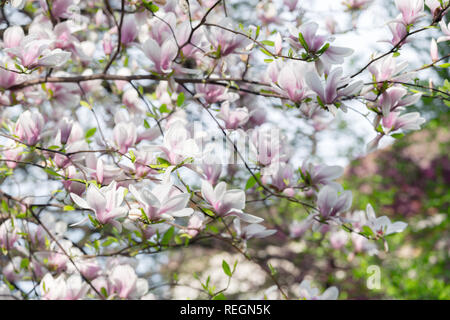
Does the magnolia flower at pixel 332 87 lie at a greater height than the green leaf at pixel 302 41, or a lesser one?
lesser

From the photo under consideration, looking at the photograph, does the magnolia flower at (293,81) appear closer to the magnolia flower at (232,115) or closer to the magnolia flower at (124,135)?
the magnolia flower at (232,115)

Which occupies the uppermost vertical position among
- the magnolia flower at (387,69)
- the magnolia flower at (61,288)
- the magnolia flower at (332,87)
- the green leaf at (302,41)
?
the green leaf at (302,41)

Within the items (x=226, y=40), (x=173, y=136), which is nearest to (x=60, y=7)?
(x=226, y=40)

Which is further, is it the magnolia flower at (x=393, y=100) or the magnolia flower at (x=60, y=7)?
the magnolia flower at (x=60, y=7)

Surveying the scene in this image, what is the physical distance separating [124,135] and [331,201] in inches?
23.3

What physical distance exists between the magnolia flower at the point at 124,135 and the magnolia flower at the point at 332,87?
495 millimetres

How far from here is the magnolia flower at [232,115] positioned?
1.24 meters

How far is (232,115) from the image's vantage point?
125 centimetres

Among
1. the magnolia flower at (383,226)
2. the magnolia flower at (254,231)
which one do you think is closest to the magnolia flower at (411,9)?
the magnolia flower at (383,226)

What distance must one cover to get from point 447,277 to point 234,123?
137 inches

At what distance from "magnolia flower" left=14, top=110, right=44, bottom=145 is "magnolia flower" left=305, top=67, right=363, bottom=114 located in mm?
702

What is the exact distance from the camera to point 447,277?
3.90m
